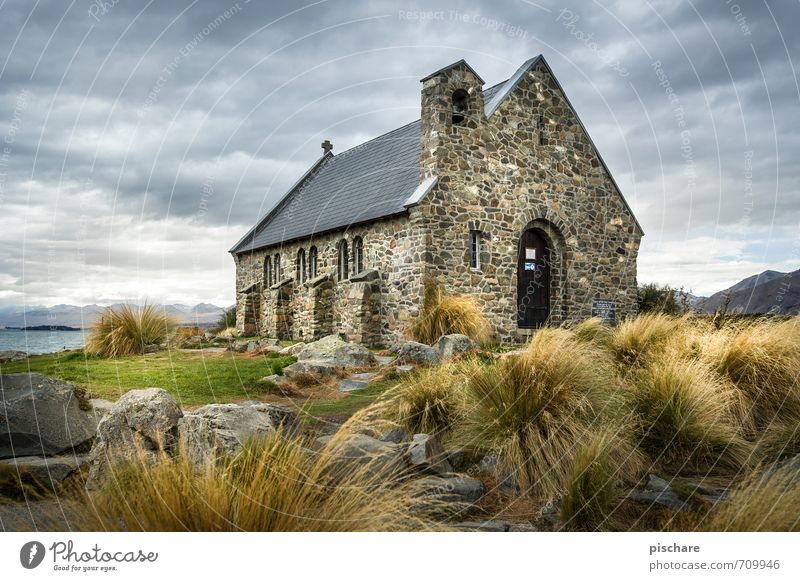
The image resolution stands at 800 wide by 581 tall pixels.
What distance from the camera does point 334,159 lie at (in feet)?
106

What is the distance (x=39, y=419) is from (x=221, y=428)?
98.0 inches

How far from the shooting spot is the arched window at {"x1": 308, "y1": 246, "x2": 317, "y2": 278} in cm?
2477

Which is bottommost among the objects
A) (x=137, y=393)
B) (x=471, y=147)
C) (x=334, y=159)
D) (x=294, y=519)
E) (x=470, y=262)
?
(x=294, y=519)

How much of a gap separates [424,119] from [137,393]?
14418 mm

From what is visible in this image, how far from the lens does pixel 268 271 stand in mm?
29312

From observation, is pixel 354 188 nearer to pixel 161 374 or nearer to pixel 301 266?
pixel 301 266

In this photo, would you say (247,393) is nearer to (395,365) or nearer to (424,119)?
(395,365)

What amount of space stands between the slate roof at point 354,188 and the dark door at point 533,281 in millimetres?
4176

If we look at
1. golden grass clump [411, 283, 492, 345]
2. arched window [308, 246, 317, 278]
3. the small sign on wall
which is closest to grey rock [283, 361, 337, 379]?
golden grass clump [411, 283, 492, 345]

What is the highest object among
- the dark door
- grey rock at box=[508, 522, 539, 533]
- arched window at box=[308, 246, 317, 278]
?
arched window at box=[308, 246, 317, 278]

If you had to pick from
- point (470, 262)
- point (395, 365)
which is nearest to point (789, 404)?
point (395, 365)

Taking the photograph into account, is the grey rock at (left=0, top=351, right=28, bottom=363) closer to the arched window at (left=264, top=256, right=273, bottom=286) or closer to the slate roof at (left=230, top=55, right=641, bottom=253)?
the slate roof at (left=230, top=55, right=641, bottom=253)

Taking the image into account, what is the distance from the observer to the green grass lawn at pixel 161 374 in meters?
9.23

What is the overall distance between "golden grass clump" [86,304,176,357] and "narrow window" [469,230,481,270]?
9209mm
